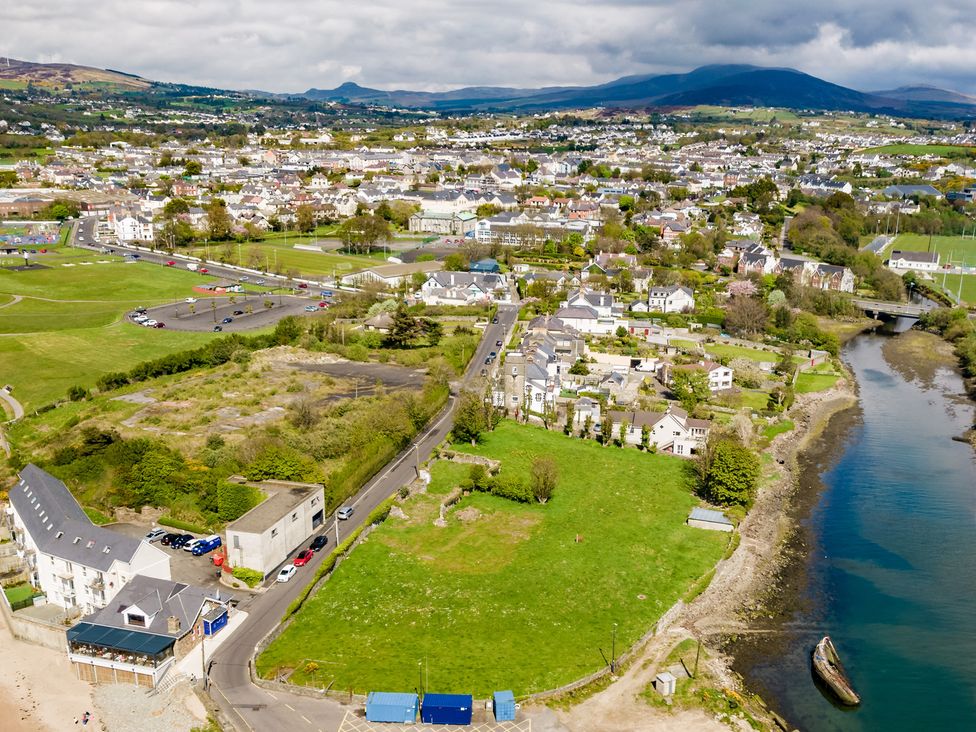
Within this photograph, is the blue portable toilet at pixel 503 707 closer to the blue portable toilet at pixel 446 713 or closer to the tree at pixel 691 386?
the blue portable toilet at pixel 446 713

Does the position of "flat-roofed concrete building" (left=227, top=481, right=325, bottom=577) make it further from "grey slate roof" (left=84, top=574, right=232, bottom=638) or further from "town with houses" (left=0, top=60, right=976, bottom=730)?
"grey slate roof" (left=84, top=574, right=232, bottom=638)

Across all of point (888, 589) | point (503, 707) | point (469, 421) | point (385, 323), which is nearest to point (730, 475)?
point (888, 589)

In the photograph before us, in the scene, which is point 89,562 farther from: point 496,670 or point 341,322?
point 341,322

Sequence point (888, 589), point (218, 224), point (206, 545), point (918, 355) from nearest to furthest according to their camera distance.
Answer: point (888, 589), point (206, 545), point (918, 355), point (218, 224)

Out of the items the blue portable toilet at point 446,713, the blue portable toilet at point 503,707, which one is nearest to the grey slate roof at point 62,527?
the blue portable toilet at point 446,713

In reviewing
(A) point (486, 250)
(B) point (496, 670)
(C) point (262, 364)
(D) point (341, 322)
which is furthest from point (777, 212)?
(B) point (496, 670)

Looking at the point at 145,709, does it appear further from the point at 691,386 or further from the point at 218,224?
the point at 218,224

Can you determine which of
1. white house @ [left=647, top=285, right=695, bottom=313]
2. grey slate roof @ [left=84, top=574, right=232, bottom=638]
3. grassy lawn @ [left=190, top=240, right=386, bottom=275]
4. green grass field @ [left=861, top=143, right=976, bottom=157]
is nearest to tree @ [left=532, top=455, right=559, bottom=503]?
grey slate roof @ [left=84, top=574, right=232, bottom=638]
